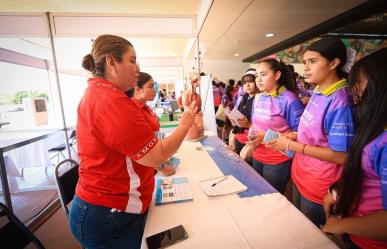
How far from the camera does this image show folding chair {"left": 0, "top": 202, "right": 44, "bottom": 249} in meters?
1.05

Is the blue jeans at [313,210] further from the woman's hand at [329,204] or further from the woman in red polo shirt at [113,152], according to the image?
the woman in red polo shirt at [113,152]

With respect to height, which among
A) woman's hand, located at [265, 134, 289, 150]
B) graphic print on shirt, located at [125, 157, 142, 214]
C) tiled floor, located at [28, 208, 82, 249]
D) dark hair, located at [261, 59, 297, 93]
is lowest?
tiled floor, located at [28, 208, 82, 249]

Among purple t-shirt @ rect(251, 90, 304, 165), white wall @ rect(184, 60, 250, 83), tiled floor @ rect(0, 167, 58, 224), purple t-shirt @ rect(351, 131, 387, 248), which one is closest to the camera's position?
purple t-shirt @ rect(351, 131, 387, 248)

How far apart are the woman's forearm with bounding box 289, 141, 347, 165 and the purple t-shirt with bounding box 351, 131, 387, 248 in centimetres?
13

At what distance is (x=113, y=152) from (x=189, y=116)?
371 millimetres

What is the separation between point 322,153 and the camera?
3.11ft

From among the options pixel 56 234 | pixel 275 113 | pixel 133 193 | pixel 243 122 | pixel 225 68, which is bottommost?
pixel 56 234

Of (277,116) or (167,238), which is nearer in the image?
(167,238)

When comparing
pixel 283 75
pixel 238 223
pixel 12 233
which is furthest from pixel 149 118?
pixel 283 75

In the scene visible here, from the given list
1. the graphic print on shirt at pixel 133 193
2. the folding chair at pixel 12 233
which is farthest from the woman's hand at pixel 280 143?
the folding chair at pixel 12 233

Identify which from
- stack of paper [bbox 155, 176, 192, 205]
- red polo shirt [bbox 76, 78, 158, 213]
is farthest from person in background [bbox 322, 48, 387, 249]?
red polo shirt [bbox 76, 78, 158, 213]

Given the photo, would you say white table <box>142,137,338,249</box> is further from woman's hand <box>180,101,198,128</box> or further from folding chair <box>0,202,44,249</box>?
folding chair <box>0,202,44,249</box>

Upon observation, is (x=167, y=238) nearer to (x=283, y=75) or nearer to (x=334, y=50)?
(x=334, y=50)

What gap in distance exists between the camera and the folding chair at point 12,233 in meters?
1.05
